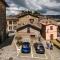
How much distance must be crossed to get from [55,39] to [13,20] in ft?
97.1

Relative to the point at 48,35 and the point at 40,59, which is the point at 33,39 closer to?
the point at 48,35

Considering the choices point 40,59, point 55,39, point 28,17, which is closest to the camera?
point 40,59

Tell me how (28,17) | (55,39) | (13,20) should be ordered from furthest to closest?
1. (13,20)
2. (28,17)
3. (55,39)

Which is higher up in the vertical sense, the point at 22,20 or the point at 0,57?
the point at 22,20

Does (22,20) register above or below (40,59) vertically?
above

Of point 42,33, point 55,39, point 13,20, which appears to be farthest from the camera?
point 13,20

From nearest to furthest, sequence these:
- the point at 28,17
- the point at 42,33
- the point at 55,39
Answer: the point at 55,39 → the point at 42,33 → the point at 28,17

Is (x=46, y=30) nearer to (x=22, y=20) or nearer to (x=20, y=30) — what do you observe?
(x=20, y=30)

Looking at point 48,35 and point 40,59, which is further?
point 48,35

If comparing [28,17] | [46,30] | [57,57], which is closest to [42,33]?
[46,30]

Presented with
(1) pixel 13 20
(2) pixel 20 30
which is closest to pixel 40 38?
(2) pixel 20 30

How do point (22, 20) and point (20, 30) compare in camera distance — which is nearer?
point (20, 30)

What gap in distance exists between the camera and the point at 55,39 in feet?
176

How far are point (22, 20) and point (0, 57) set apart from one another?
43.4 meters
